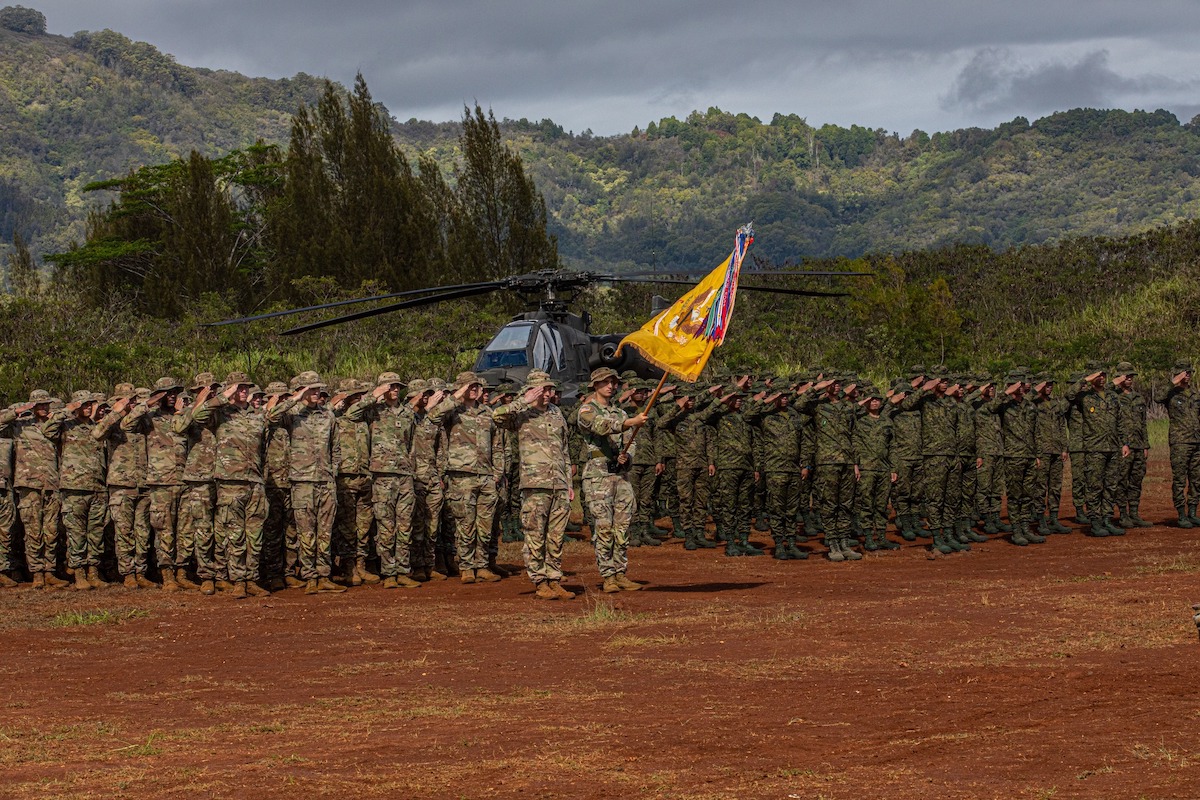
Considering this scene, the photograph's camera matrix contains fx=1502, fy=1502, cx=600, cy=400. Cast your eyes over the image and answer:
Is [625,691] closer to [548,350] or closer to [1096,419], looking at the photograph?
[1096,419]

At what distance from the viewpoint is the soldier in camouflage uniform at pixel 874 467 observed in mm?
16344

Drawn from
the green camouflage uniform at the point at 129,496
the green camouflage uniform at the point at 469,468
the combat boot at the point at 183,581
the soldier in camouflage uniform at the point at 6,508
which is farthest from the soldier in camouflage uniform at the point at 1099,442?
the soldier in camouflage uniform at the point at 6,508

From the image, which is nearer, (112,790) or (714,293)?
(112,790)

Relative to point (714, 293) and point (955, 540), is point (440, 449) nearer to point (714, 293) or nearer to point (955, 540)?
point (714, 293)

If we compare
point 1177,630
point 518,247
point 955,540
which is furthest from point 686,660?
point 518,247

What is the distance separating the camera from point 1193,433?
60.3 feet

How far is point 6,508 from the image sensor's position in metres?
15.3

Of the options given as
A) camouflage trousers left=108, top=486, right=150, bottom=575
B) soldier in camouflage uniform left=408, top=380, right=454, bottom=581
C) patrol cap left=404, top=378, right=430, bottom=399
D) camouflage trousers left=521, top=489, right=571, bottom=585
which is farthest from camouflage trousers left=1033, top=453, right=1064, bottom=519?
camouflage trousers left=108, top=486, right=150, bottom=575

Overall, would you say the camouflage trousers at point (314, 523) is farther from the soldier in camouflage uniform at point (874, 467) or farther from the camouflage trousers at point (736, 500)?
the soldier in camouflage uniform at point (874, 467)

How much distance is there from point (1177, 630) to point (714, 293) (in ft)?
15.1

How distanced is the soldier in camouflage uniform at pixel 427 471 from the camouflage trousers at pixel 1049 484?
23.7 ft

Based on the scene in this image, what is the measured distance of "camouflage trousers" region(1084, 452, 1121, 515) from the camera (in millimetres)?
18141

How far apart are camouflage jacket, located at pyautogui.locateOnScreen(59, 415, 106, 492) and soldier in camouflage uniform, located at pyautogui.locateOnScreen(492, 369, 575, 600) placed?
452 centimetres

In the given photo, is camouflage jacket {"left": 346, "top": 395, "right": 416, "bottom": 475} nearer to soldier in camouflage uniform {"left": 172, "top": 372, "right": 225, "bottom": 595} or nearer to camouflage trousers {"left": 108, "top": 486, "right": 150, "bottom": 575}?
soldier in camouflage uniform {"left": 172, "top": 372, "right": 225, "bottom": 595}
